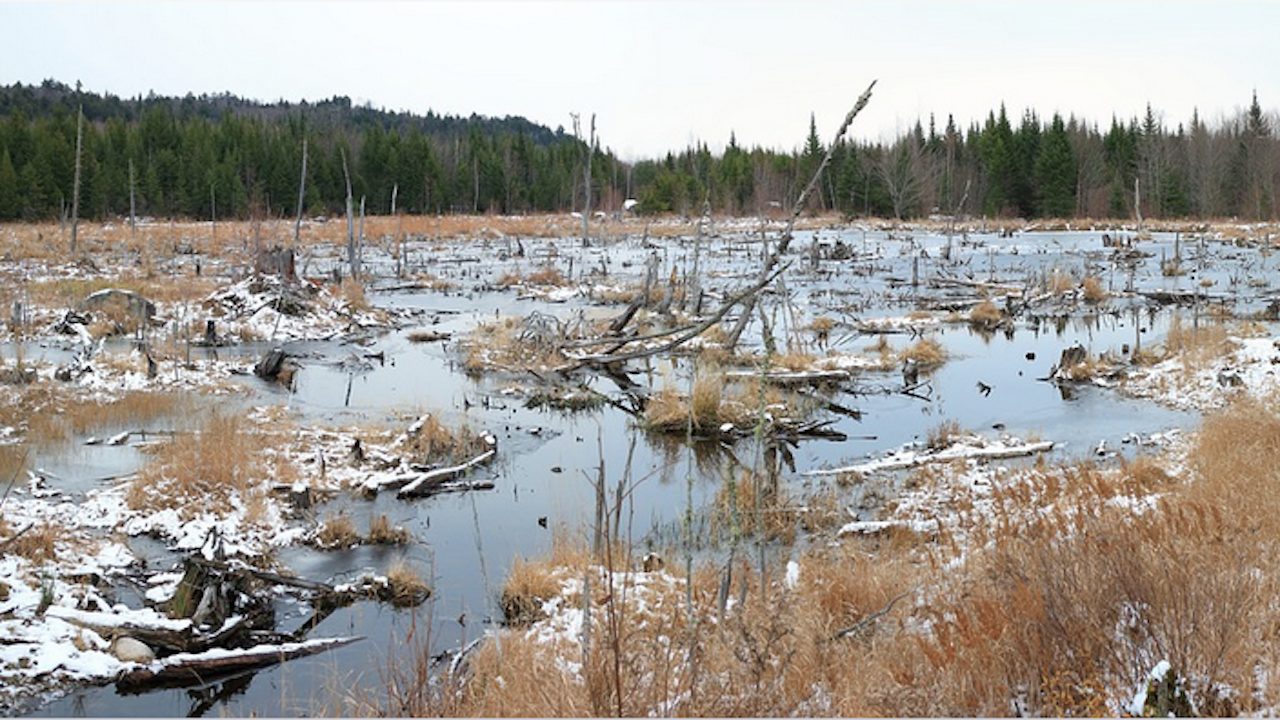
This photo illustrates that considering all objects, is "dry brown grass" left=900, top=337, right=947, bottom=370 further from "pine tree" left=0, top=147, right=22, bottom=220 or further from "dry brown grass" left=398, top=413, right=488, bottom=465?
"pine tree" left=0, top=147, right=22, bottom=220

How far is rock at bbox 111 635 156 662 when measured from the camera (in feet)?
19.6

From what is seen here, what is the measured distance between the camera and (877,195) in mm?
66000

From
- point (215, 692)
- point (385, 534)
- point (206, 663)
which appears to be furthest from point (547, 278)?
point (215, 692)

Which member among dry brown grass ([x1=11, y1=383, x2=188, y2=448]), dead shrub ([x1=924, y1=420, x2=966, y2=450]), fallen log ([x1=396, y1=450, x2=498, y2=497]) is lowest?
fallen log ([x1=396, y1=450, x2=498, y2=497])

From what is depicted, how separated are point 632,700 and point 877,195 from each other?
214ft

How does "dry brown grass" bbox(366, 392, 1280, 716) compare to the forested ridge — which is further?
the forested ridge

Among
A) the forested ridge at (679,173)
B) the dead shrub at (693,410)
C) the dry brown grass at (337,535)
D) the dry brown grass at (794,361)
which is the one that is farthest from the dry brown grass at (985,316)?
the forested ridge at (679,173)

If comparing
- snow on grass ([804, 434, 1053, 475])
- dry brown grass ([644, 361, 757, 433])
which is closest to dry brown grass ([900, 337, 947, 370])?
dry brown grass ([644, 361, 757, 433])

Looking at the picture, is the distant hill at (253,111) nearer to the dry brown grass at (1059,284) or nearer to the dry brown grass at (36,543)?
the dry brown grass at (1059,284)

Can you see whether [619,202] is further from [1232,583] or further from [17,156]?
[1232,583]

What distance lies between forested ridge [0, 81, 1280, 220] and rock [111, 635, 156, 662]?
4635 centimetres

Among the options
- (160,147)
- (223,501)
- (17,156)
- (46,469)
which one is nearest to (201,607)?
(223,501)

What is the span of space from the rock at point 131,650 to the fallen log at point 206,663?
10 cm

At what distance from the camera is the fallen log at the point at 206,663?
5891 millimetres
